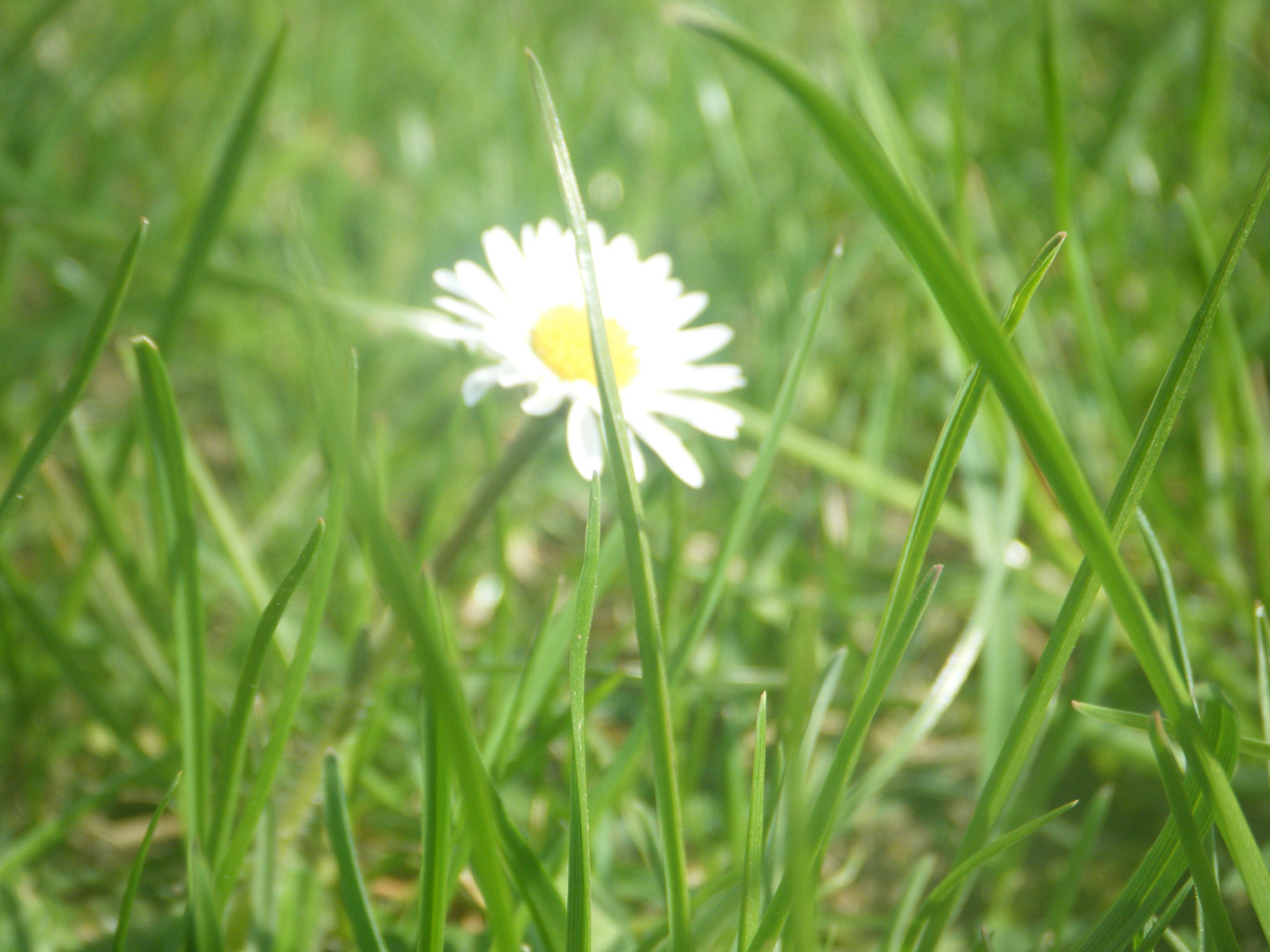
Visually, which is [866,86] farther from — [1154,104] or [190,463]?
[1154,104]

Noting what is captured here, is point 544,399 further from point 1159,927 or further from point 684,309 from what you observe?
point 1159,927

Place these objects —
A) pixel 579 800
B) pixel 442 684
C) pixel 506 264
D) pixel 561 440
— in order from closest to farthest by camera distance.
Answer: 1. pixel 442 684
2. pixel 579 800
3. pixel 506 264
4. pixel 561 440

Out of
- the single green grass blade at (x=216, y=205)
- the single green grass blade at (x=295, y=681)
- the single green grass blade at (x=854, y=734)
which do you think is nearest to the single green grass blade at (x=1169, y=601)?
the single green grass blade at (x=854, y=734)

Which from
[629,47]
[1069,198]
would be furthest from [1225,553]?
[629,47]

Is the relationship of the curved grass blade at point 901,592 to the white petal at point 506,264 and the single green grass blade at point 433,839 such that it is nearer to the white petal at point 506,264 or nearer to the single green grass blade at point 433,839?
the single green grass blade at point 433,839

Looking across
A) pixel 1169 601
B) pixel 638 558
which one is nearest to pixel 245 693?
pixel 638 558

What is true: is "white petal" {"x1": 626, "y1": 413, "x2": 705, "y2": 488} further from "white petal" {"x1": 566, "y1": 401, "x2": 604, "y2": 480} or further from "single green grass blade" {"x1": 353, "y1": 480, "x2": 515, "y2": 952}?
"single green grass blade" {"x1": 353, "y1": 480, "x2": 515, "y2": 952}

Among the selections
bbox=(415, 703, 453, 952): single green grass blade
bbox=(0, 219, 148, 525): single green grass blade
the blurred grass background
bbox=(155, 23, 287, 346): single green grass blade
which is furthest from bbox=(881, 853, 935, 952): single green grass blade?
bbox=(155, 23, 287, 346): single green grass blade
